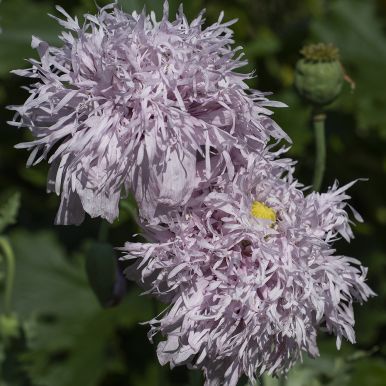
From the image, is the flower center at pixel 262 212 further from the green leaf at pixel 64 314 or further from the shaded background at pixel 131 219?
the green leaf at pixel 64 314

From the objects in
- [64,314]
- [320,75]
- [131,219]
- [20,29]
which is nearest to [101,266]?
[320,75]

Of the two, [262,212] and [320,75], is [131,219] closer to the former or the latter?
[320,75]

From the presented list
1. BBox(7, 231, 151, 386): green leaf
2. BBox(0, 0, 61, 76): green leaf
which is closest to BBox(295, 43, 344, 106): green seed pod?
BBox(7, 231, 151, 386): green leaf

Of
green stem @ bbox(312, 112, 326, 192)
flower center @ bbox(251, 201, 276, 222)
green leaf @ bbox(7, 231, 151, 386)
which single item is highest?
green stem @ bbox(312, 112, 326, 192)

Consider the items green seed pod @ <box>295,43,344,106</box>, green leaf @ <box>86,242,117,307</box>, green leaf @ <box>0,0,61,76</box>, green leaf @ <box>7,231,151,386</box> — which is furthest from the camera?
green leaf @ <box>0,0,61,76</box>

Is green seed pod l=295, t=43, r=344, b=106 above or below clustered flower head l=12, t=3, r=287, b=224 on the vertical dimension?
above

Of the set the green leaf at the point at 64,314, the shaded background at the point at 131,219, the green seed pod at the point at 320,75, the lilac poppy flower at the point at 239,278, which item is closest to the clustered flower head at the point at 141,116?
the lilac poppy flower at the point at 239,278

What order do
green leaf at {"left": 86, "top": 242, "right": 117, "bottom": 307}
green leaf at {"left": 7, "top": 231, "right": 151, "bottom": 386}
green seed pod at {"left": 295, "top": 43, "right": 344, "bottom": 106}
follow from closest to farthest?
green leaf at {"left": 86, "top": 242, "right": 117, "bottom": 307} → green seed pod at {"left": 295, "top": 43, "right": 344, "bottom": 106} → green leaf at {"left": 7, "top": 231, "right": 151, "bottom": 386}

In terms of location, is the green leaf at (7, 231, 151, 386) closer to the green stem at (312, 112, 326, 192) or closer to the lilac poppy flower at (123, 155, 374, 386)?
the green stem at (312, 112, 326, 192)
